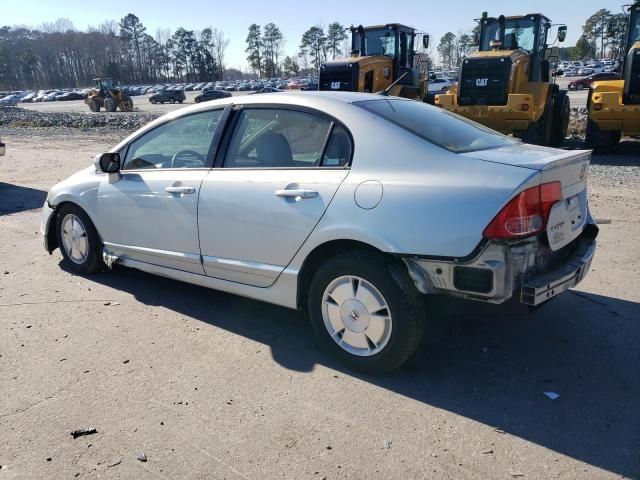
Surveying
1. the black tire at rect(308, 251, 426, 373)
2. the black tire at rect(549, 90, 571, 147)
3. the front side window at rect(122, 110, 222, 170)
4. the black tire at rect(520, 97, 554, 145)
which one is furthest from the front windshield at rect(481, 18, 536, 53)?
the black tire at rect(308, 251, 426, 373)

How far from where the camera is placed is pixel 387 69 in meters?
16.8

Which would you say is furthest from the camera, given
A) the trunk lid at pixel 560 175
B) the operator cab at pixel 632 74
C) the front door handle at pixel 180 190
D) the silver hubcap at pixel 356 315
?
the operator cab at pixel 632 74

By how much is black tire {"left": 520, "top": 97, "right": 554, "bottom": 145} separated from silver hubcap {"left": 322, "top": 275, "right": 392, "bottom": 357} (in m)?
11.1

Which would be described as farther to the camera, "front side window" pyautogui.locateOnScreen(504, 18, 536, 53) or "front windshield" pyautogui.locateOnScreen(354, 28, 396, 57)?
"front windshield" pyautogui.locateOnScreen(354, 28, 396, 57)

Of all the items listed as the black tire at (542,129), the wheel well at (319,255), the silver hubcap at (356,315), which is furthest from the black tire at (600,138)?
the silver hubcap at (356,315)

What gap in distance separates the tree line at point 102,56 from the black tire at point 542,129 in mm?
126940

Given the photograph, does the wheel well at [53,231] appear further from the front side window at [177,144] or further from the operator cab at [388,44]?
the operator cab at [388,44]

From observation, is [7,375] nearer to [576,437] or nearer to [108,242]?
[108,242]

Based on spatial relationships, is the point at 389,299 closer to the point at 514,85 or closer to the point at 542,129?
the point at 542,129

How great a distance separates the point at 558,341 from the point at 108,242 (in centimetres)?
381

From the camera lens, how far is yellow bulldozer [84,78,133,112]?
42906 mm

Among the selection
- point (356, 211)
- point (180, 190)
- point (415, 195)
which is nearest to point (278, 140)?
point (180, 190)

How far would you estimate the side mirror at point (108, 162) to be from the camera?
4.61 m

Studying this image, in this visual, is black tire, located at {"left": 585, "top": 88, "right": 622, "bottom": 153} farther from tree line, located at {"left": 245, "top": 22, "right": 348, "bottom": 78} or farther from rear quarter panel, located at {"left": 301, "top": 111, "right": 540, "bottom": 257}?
tree line, located at {"left": 245, "top": 22, "right": 348, "bottom": 78}
